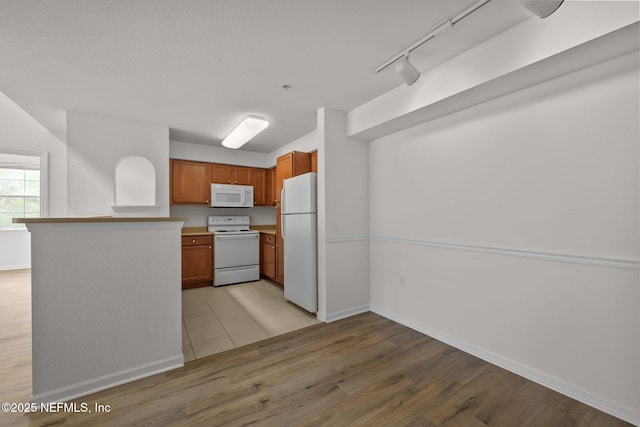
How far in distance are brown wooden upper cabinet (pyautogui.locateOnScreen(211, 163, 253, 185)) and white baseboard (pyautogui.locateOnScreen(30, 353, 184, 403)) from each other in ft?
11.1

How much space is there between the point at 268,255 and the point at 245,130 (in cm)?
225

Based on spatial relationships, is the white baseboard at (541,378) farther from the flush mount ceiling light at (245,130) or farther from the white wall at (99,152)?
the white wall at (99,152)

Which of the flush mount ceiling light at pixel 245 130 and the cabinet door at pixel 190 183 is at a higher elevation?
the flush mount ceiling light at pixel 245 130

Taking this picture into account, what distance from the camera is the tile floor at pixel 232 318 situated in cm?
255

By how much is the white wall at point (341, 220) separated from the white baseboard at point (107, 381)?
1.58 m

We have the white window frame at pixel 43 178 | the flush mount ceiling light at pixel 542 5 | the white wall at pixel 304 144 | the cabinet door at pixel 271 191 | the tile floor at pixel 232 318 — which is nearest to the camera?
the flush mount ceiling light at pixel 542 5

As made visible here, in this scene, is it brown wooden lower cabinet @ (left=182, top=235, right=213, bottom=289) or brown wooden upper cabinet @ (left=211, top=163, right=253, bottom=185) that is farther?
brown wooden upper cabinet @ (left=211, top=163, right=253, bottom=185)

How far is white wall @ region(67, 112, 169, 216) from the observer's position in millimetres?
3283

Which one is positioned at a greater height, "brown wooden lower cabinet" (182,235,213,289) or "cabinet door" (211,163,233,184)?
"cabinet door" (211,163,233,184)

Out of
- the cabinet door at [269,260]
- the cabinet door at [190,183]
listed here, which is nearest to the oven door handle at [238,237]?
the cabinet door at [269,260]

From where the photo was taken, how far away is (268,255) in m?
4.77

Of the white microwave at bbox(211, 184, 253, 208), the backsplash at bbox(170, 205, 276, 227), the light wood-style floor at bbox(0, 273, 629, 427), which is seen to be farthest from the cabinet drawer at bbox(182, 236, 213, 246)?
the light wood-style floor at bbox(0, 273, 629, 427)

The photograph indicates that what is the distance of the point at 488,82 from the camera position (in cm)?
196

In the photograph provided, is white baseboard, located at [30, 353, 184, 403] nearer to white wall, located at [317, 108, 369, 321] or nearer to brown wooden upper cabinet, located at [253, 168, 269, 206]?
white wall, located at [317, 108, 369, 321]
